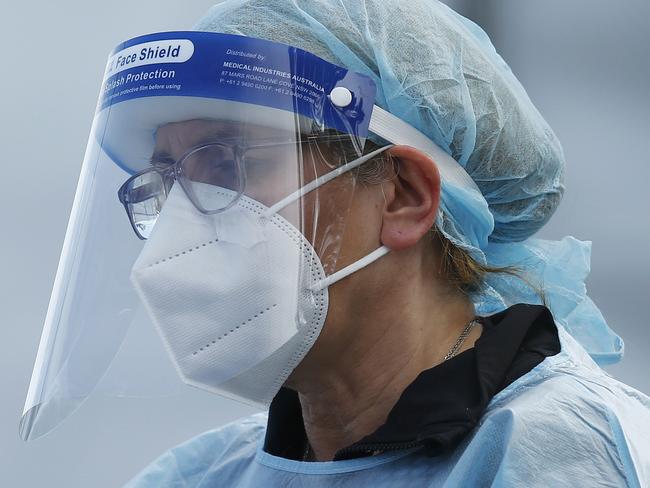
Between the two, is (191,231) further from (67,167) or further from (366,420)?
(67,167)

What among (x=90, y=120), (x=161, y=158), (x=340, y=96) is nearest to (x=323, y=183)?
(x=340, y=96)

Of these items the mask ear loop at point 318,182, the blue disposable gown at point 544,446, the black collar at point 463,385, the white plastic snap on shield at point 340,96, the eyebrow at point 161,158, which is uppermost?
the eyebrow at point 161,158

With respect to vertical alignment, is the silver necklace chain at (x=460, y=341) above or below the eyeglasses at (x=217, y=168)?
below

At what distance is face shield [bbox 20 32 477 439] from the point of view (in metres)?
1.27

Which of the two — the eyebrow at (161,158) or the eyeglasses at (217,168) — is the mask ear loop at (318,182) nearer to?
the eyeglasses at (217,168)

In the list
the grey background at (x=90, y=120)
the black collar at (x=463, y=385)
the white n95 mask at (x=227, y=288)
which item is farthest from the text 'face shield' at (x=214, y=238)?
the grey background at (x=90, y=120)

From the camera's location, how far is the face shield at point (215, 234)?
4.15 feet

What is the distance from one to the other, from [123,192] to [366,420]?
49 cm

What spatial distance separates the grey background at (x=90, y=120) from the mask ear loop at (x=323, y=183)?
52 centimetres

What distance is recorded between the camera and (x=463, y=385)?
1278 millimetres

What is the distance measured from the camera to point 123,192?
1.39 meters

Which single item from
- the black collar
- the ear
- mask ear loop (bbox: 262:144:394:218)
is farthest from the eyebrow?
the black collar

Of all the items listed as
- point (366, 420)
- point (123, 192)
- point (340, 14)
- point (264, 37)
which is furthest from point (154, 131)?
point (366, 420)

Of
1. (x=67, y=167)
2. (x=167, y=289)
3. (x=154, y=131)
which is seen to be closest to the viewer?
(x=167, y=289)
